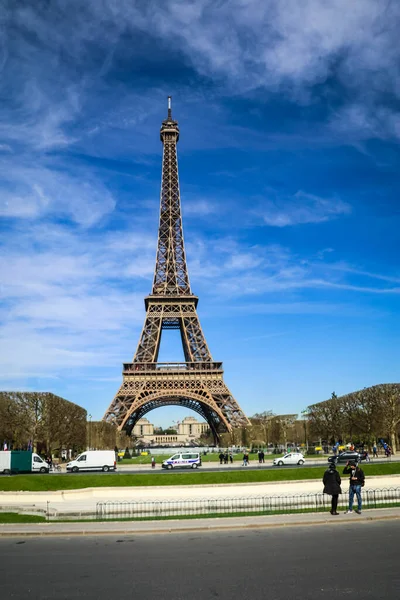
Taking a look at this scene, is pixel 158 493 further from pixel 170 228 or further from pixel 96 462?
pixel 170 228

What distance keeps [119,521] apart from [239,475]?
48.7 feet

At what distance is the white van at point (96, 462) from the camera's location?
48.3 meters

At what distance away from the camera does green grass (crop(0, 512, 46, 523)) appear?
67.0 ft

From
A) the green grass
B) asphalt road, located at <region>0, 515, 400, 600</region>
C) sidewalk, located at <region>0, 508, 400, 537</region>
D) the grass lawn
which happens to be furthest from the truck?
asphalt road, located at <region>0, 515, 400, 600</region>

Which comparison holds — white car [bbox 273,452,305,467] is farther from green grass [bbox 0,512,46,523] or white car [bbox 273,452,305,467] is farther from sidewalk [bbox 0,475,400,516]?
green grass [bbox 0,512,46,523]

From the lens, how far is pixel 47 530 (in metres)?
17.9

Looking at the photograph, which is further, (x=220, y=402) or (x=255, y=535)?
(x=220, y=402)

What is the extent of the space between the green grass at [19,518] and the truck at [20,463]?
2537 cm

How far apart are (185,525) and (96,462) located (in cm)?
3227

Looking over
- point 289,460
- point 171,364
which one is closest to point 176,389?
point 171,364

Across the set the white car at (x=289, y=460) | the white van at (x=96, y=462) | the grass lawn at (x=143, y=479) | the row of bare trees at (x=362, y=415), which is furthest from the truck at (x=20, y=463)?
the row of bare trees at (x=362, y=415)

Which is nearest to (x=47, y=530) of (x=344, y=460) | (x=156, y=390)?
(x=344, y=460)

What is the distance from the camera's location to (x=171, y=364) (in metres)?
Answer: 85.6

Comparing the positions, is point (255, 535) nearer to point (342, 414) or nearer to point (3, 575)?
point (3, 575)
